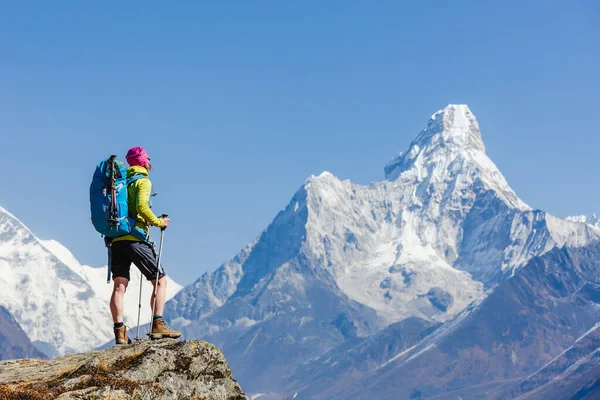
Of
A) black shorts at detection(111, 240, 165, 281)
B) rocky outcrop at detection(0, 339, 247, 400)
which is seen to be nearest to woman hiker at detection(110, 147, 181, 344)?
black shorts at detection(111, 240, 165, 281)

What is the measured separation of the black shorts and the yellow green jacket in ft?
0.55

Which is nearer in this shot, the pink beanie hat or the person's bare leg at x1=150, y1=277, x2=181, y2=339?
the person's bare leg at x1=150, y1=277, x2=181, y2=339

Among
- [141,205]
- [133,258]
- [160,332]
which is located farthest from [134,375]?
[141,205]

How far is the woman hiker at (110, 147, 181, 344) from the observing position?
22.8 m

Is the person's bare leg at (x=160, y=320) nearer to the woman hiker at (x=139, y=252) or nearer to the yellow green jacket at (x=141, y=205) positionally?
the woman hiker at (x=139, y=252)

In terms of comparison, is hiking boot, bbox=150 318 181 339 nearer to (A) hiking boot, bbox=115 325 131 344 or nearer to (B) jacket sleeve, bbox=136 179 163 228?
(A) hiking boot, bbox=115 325 131 344

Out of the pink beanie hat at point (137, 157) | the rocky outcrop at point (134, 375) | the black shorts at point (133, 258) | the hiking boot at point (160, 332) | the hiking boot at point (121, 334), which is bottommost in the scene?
the rocky outcrop at point (134, 375)

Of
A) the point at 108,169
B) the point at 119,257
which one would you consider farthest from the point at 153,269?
the point at 108,169

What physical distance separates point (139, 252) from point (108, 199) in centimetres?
152

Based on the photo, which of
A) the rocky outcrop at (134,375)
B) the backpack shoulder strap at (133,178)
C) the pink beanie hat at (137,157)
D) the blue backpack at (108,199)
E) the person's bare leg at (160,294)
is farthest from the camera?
the pink beanie hat at (137,157)

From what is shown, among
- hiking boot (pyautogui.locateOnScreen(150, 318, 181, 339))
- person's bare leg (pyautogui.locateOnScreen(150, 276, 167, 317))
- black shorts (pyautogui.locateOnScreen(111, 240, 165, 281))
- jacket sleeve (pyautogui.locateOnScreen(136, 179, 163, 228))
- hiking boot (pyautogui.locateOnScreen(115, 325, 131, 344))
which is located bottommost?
hiking boot (pyautogui.locateOnScreen(150, 318, 181, 339))

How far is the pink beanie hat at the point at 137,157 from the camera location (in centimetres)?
2355

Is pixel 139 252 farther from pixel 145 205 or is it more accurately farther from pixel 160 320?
pixel 160 320

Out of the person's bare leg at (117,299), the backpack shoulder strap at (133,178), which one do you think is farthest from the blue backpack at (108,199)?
the person's bare leg at (117,299)
